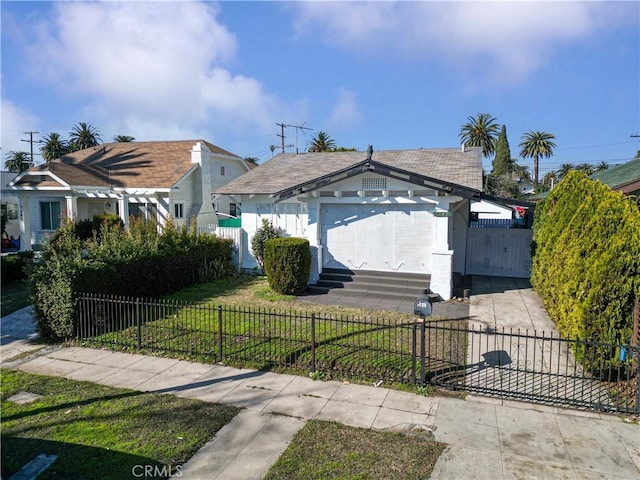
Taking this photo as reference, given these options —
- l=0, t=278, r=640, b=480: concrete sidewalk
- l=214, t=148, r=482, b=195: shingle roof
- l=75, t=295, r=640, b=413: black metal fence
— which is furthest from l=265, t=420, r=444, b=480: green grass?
l=214, t=148, r=482, b=195: shingle roof

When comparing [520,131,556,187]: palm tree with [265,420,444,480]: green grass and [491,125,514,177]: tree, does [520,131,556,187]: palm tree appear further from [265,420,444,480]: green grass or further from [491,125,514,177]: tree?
[265,420,444,480]: green grass

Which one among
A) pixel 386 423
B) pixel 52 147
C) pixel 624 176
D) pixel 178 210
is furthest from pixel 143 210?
pixel 52 147

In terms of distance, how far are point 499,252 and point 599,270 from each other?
10.4 m

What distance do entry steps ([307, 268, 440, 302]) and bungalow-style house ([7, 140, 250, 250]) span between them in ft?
33.4

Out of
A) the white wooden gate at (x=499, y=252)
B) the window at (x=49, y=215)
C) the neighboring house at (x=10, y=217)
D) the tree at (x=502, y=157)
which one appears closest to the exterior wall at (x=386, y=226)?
the white wooden gate at (x=499, y=252)

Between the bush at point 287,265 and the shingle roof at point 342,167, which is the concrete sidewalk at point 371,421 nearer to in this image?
the bush at point 287,265

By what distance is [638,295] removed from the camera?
22.7 feet

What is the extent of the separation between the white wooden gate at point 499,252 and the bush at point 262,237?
8.00 metres

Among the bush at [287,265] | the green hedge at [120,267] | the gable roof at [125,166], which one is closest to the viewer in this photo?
the green hedge at [120,267]

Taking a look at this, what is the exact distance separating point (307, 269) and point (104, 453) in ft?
29.2

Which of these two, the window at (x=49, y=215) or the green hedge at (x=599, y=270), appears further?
the window at (x=49, y=215)

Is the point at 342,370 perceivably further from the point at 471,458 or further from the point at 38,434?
the point at 38,434

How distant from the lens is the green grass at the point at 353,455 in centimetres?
488

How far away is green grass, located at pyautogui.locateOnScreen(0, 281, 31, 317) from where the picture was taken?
12484 millimetres
